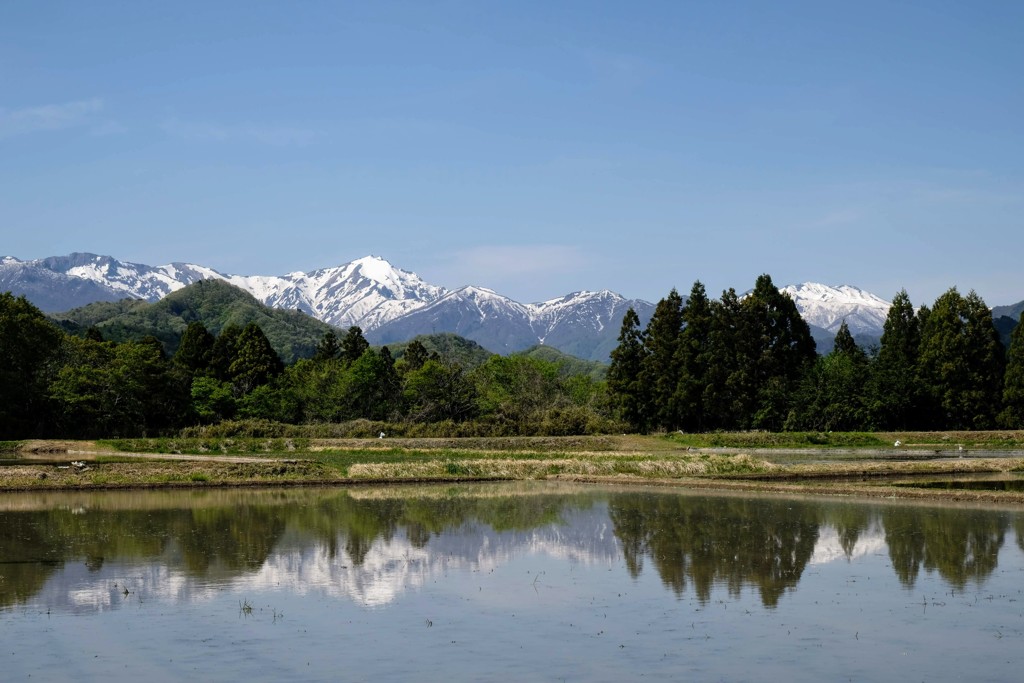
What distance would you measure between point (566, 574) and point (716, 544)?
5.15 meters

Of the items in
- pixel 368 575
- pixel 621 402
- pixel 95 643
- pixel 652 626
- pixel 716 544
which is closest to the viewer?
pixel 95 643

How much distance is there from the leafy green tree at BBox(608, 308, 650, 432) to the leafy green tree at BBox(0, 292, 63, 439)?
3806 cm

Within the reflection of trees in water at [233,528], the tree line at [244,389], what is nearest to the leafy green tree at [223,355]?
the tree line at [244,389]

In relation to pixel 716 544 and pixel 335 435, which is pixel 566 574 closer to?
pixel 716 544

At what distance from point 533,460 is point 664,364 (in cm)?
2670

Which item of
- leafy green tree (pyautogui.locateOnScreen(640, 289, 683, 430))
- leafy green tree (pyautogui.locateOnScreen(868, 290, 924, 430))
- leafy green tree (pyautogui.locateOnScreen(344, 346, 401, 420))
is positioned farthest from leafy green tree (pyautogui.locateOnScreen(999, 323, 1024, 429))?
leafy green tree (pyautogui.locateOnScreen(344, 346, 401, 420))

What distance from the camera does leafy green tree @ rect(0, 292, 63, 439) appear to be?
63656 mm

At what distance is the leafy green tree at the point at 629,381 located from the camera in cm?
7525

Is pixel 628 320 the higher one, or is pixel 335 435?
pixel 628 320

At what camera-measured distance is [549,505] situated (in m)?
36.3

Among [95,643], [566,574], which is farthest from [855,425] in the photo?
[95,643]

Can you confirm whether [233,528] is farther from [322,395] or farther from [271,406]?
[271,406]

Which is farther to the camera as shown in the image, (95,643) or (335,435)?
(335,435)

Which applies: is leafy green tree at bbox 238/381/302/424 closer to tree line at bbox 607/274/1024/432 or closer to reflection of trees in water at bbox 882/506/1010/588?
tree line at bbox 607/274/1024/432
